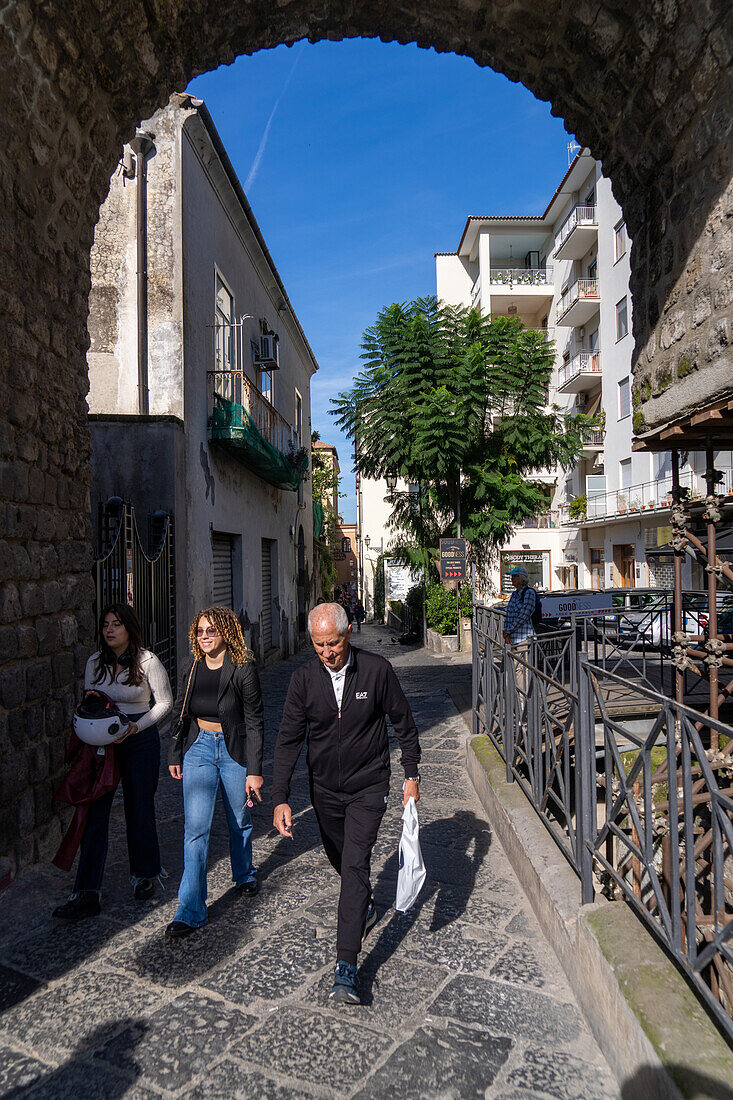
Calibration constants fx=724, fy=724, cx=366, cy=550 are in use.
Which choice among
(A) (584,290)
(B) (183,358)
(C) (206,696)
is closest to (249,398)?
(B) (183,358)

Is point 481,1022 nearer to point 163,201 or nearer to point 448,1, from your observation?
point 448,1

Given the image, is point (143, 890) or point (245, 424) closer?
point (143, 890)

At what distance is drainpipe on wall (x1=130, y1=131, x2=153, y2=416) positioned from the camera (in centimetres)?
869

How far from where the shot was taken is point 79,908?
3.61 meters

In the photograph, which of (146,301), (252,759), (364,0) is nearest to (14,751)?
(252,759)

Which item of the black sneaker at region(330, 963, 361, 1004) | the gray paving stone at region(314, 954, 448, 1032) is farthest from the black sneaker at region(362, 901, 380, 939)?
the black sneaker at region(330, 963, 361, 1004)

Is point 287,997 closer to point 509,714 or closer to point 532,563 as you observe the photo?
point 509,714

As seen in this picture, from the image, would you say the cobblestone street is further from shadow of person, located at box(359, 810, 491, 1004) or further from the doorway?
the doorway

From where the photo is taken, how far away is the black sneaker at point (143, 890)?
3805 millimetres

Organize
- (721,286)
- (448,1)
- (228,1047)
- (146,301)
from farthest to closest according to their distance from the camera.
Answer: (146,301), (448,1), (721,286), (228,1047)

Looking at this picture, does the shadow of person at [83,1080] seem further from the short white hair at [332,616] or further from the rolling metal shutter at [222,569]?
the rolling metal shutter at [222,569]

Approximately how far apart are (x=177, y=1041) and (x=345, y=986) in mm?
646

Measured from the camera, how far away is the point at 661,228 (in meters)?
4.70

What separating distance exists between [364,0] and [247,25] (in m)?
0.86
